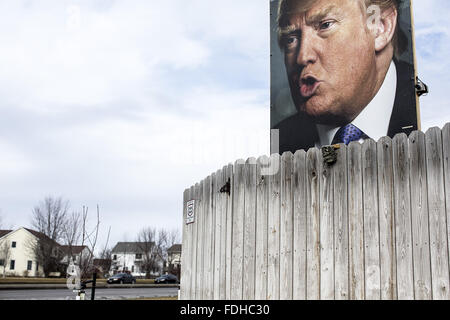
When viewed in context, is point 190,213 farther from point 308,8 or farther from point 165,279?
point 165,279

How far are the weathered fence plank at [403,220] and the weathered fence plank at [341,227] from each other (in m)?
0.56

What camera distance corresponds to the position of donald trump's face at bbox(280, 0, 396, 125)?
1057 centimetres

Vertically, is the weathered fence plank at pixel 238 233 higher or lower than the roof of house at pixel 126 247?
lower

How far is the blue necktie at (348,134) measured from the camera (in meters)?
10.5

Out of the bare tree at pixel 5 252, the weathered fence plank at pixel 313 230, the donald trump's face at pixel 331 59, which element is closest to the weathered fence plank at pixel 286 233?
the weathered fence plank at pixel 313 230

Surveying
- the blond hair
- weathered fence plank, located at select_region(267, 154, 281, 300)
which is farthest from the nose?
weathered fence plank, located at select_region(267, 154, 281, 300)

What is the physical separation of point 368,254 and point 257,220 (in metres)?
1.53

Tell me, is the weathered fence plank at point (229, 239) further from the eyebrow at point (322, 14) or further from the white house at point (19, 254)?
the white house at point (19, 254)

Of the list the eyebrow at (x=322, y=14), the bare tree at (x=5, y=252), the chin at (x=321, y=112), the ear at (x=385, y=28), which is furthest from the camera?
the bare tree at (x=5, y=252)

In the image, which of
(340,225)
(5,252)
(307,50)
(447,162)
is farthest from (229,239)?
(5,252)

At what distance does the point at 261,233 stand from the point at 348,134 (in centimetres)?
496
